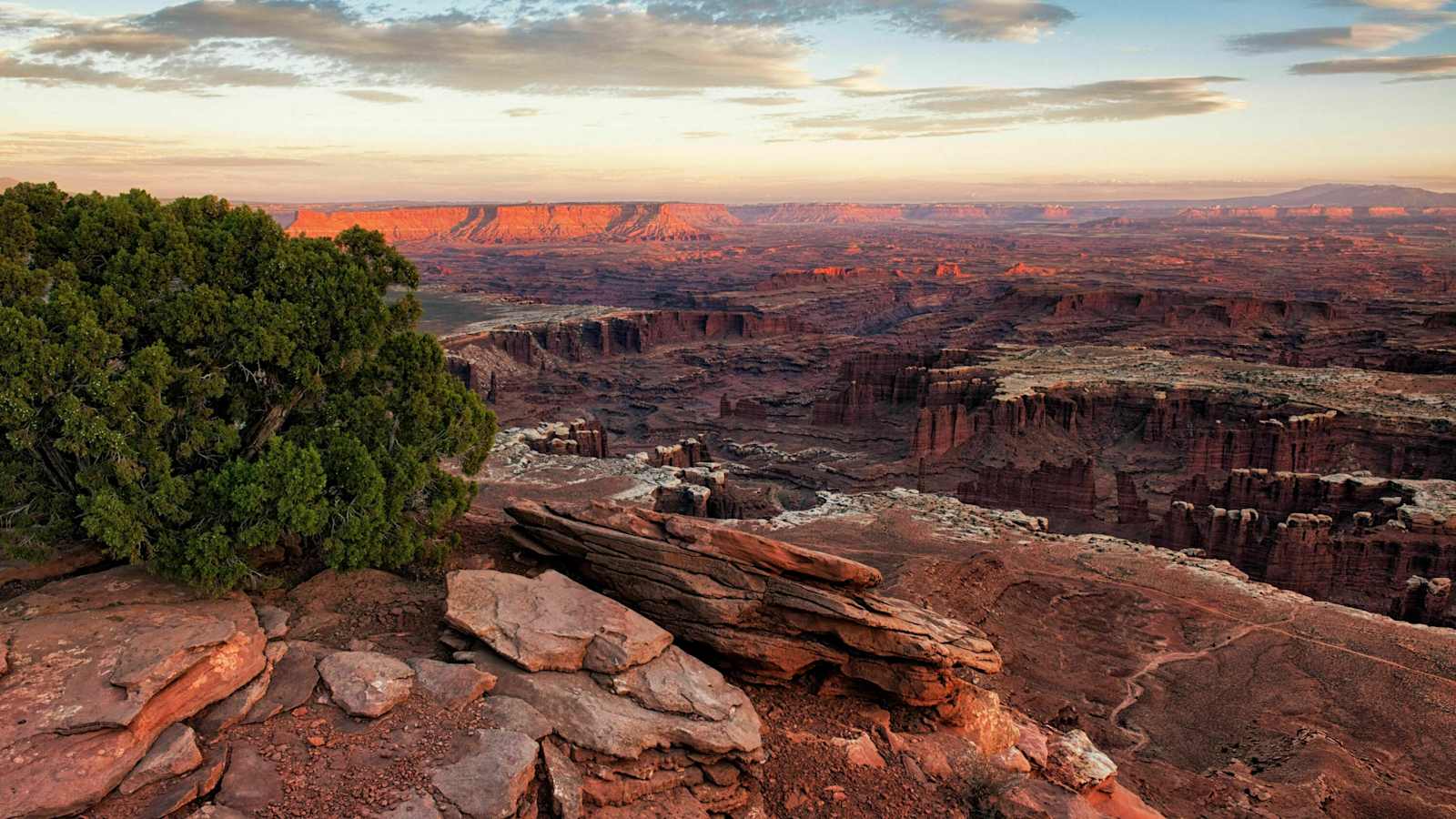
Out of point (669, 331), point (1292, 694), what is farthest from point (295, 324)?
point (669, 331)

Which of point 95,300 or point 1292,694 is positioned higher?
point 95,300

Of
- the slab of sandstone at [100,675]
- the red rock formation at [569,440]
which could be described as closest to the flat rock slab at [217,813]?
the slab of sandstone at [100,675]

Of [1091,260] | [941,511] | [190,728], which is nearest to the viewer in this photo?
[190,728]

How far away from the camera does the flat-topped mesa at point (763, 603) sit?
14.3 metres

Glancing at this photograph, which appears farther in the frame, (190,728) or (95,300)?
(95,300)

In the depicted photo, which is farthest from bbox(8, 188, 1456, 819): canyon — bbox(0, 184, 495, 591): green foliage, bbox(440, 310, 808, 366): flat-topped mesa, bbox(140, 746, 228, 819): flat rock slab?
bbox(440, 310, 808, 366): flat-topped mesa

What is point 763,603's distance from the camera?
1466 centimetres

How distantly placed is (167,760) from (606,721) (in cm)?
498

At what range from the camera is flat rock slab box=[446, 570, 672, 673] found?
12320mm

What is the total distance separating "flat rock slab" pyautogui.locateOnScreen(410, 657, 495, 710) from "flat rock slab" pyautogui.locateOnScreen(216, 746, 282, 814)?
6.76ft

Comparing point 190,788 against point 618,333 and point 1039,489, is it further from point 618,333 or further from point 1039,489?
point 618,333

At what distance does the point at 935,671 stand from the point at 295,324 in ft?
41.9

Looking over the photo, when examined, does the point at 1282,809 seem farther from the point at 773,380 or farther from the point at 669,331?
the point at 669,331

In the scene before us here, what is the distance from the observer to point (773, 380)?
96.8 metres
